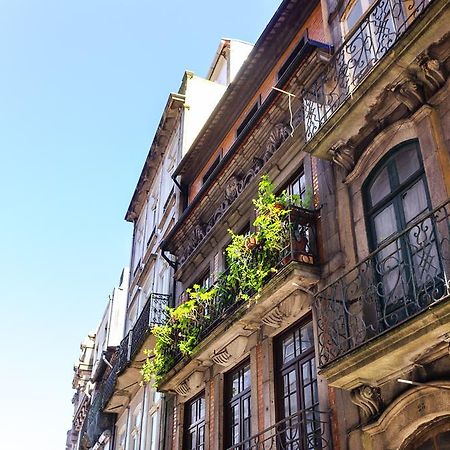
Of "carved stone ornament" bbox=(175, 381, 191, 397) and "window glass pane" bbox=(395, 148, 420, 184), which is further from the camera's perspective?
"carved stone ornament" bbox=(175, 381, 191, 397)

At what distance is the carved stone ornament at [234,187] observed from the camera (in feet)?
37.4

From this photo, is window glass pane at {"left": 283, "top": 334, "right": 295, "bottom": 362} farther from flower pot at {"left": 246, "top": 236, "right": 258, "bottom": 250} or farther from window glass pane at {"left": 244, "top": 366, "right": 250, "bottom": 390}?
flower pot at {"left": 246, "top": 236, "right": 258, "bottom": 250}

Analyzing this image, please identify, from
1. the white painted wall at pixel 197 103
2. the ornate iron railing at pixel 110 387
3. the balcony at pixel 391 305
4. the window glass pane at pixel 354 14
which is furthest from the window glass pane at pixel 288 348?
the white painted wall at pixel 197 103

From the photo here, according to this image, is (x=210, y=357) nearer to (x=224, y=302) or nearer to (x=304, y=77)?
(x=224, y=302)

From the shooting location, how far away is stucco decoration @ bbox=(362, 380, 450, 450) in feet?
20.1

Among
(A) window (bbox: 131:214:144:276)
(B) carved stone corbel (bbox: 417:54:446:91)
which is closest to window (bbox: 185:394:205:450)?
(B) carved stone corbel (bbox: 417:54:446:91)

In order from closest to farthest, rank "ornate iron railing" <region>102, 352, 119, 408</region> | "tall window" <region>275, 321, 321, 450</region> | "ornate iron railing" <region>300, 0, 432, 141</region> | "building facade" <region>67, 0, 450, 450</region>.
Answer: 1. "building facade" <region>67, 0, 450, 450</region>
2. "tall window" <region>275, 321, 321, 450</region>
3. "ornate iron railing" <region>300, 0, 432, 141</region>
4. "ornate iron railing" <region>102, 352, 119, 408</region>

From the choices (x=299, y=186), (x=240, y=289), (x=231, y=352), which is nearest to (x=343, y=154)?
(x=299, y=186)

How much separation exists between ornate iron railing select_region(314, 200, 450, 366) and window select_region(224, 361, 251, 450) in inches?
109

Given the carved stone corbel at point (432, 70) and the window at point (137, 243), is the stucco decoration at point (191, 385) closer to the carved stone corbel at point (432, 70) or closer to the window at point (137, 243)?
the carved stone corbel at point (432, 70)

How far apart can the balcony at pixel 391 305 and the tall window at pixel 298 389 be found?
77cm

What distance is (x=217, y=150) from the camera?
52.0 feet

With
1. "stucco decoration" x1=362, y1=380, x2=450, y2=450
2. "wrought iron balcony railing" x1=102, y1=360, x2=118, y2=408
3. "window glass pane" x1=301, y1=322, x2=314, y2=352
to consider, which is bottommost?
"stucco decoration" x1=362, y1=380, x2=450, y2=450

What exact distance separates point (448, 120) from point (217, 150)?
907cm
